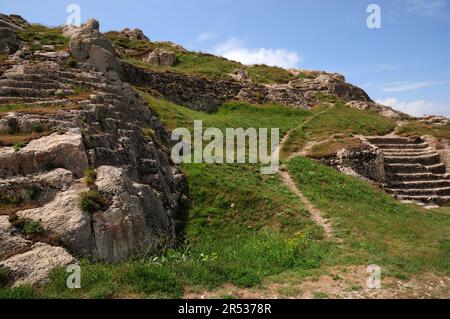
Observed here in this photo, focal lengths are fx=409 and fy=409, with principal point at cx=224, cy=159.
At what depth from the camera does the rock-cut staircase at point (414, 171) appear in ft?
116

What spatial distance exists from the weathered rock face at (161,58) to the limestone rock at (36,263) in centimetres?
5440

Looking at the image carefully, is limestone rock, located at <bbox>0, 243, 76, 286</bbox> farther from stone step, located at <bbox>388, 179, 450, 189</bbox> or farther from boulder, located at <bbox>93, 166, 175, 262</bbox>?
stone step, located at <bbox>388, 179, 450, 189</bbox>

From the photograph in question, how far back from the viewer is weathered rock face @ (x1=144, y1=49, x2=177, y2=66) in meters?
64.1

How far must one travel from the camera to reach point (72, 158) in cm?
1633

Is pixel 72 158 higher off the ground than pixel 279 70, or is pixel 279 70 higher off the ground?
pixel 279 70

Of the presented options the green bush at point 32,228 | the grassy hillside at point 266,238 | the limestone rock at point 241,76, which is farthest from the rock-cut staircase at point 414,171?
the green bush at point 32,228

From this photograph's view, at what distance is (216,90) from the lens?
55.2m

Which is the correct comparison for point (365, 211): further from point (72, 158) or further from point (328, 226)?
point (72, 158)

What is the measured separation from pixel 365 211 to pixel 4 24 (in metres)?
36.5

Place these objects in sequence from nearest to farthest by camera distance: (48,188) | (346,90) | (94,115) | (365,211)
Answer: (48,188) < (94,115) < (365,211) < (346,90)

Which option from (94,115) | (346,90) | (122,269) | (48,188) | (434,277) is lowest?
(434,277)

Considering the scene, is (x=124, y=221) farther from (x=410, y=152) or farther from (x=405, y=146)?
(x=405, y=146)

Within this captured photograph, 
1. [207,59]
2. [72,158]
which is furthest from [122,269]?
[207,59]

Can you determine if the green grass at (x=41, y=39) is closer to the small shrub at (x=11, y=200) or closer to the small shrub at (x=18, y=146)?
the small shrub at (x=18, y=146)
